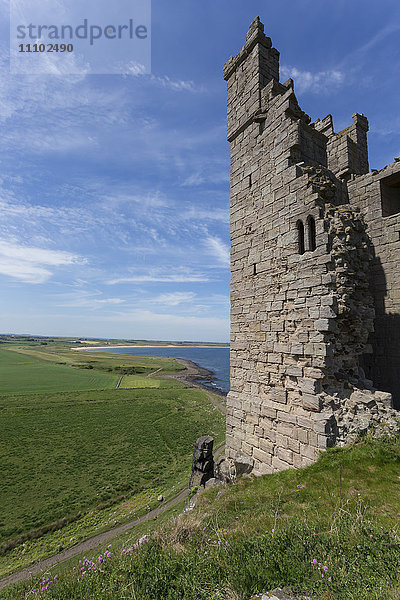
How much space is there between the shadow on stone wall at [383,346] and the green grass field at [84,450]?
46.5 feet

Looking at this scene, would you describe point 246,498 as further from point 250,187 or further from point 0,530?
point 0,530

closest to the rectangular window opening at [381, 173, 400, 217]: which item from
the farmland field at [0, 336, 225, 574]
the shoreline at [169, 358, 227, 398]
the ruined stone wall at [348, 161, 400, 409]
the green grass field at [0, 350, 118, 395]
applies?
the ruined stone wall at [348, 161, 400, 409]

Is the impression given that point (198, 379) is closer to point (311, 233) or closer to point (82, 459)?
point (82, 459)

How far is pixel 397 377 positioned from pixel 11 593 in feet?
33.2

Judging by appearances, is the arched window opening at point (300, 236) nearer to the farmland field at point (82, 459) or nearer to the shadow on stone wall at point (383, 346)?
the shadow on stone wall at point (383, 346)

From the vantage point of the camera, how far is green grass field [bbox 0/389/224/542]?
15.4 meters

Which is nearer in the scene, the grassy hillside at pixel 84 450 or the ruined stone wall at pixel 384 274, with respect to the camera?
the ruined stone wall at pixel 384 274

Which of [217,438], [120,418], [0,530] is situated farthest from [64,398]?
[0,530]

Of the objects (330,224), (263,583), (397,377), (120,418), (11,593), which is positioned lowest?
(120,418)

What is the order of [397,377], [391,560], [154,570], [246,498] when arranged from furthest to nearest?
[397,377], [246,498], [154,570], [391,560]

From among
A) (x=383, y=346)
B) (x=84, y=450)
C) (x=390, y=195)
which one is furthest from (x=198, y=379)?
(x=390, y=195)

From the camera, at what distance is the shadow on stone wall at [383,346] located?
8672 millimetres

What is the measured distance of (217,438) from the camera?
2572 cm

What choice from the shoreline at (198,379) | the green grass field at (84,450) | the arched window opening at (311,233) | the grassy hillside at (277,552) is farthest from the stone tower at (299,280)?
the shoreline at (198,379)
